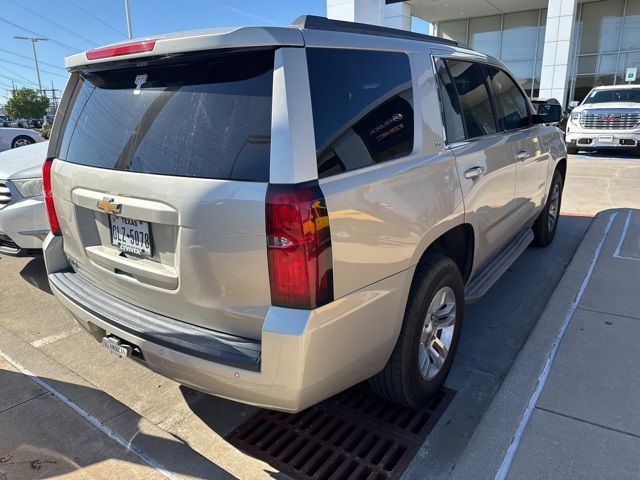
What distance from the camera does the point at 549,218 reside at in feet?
17.9

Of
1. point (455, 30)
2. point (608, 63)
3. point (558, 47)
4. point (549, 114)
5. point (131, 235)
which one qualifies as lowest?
point (131, 235)

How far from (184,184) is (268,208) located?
0.42m

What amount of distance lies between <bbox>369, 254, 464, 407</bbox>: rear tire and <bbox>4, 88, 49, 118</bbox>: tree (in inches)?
2340

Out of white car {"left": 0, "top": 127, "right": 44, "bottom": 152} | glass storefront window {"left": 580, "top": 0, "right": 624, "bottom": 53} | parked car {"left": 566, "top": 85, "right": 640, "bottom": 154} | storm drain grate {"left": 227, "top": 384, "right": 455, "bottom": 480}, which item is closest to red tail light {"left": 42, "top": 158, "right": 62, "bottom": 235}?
storm drain grate {"left": 227, "top": 384, "right": 455, "bottom": 480}

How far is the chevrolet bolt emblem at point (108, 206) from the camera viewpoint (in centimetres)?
229

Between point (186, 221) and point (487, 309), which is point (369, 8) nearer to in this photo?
point (487, 309)

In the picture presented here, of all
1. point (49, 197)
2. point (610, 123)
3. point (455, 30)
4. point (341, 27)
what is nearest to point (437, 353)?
point (341, 27)

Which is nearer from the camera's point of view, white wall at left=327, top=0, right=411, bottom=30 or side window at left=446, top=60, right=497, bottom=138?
side window at left=446, top=60, right=497, bottom=138

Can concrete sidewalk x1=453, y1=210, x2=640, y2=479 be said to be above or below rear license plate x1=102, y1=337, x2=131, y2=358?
below

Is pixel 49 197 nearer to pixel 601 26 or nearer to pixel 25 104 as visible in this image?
pixel 601 26

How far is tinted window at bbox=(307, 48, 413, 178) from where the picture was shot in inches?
80.0

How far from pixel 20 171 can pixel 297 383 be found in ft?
13.5

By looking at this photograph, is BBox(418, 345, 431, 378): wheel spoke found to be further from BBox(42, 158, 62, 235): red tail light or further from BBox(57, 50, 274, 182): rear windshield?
BBox(42, 158, 62, 235): red tail light

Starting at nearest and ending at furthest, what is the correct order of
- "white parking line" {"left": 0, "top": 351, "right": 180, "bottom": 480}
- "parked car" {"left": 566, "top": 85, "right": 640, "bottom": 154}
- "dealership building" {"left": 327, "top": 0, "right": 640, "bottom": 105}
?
"white parking line" {"left": 0, "top": 351, "right": 180, "bottom": 480}
"parked car" {"left": 566, "top": 85, "right": 640, "bottom": 154}
"dealership building" {"left": 327, "top": 0, "right": 640, "bottom": 105}
